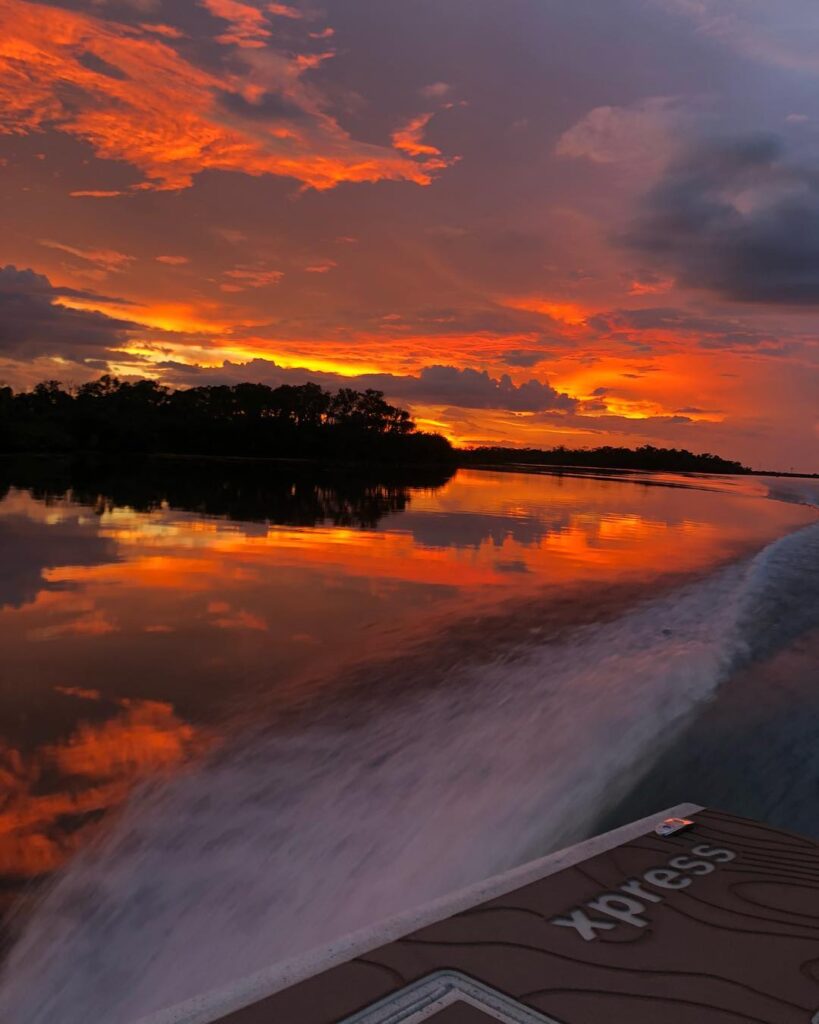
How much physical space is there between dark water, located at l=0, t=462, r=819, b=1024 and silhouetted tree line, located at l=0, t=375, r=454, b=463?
123 m

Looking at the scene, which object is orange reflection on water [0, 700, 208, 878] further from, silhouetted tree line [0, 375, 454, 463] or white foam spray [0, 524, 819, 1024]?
silhouetted tree line [0, 375, 454, 463]

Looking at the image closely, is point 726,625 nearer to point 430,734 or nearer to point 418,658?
point 418,658

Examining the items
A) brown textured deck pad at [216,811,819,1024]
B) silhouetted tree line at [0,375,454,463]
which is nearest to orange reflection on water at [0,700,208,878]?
brown textured deck pad at [216,811,819,1024]

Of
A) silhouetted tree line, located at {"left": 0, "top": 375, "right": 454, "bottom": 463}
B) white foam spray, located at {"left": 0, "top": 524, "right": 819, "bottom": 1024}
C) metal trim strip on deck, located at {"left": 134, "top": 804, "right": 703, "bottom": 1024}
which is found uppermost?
silhouetted tree line, located at {"left": 0, "top": 375, "right": 454, "bottom": 463}

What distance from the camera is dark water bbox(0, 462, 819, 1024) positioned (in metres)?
4.91

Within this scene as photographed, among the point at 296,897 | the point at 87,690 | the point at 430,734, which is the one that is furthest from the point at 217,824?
the point at 87,690

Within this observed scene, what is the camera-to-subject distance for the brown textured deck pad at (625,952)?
2641 mm

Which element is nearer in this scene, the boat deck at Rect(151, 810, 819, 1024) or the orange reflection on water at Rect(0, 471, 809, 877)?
the boat deck at Rect(151, 810, 819, 1024)

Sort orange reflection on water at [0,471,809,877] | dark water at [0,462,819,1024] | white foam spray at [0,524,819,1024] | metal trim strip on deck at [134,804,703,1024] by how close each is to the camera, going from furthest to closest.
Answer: orange reflection on water at [0,471,809,877]
dark water at [0,462,819,1024]
white foam spray at [0,524,819,1024]
metal trim strip on deck at [134,804,703,1024]

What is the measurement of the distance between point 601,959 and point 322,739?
4704mm

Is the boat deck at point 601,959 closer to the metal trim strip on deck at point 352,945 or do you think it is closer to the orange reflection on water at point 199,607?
the metal trim strip on deck at point 352,945

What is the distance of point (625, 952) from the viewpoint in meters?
3.01

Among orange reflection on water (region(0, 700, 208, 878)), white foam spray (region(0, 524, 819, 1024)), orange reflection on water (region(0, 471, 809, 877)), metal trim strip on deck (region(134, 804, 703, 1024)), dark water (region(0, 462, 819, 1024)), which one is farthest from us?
orange reflection on water (region(0, 471, 809, 877))

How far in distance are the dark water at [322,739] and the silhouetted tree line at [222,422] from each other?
122764 millimetres
